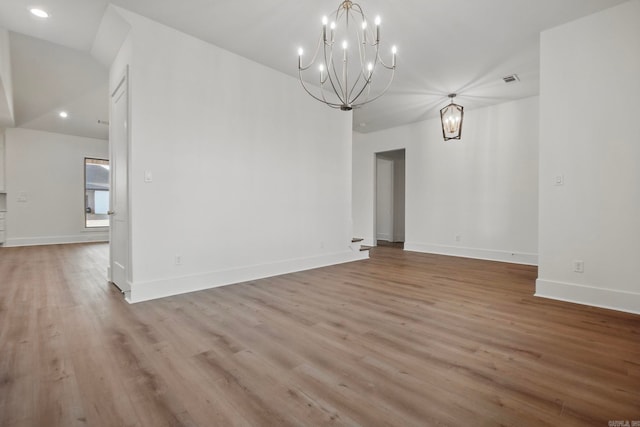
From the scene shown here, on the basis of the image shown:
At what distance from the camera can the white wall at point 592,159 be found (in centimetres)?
287

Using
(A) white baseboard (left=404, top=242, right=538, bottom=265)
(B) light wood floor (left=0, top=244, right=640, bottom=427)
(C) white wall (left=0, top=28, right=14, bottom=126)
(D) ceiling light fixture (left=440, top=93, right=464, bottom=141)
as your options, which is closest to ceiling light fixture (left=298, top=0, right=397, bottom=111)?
(D) ceiling light fixture (left=440, top=93, right=464, bottom=141)

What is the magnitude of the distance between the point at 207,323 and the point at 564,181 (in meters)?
3.93

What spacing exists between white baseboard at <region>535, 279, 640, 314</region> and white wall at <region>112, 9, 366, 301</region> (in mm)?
3004

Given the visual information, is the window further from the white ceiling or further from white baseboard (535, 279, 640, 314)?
white baseboard (535, 279, 640, 314)

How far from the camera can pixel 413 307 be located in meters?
2.93

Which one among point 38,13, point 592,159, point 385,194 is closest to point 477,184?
point 592,159

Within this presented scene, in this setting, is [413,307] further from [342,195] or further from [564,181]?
[342,195]

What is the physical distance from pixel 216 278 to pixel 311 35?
3155 millimetres

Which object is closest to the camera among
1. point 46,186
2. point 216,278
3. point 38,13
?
point 38,13

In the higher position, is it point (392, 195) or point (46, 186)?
point (46, 186)

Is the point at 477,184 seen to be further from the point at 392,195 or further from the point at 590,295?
the point at 590,295

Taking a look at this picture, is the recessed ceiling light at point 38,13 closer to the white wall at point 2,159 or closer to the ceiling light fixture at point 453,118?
the ceiling light fixture at point 453,118

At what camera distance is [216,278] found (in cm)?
367

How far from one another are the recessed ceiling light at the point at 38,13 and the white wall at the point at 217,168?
800mm
